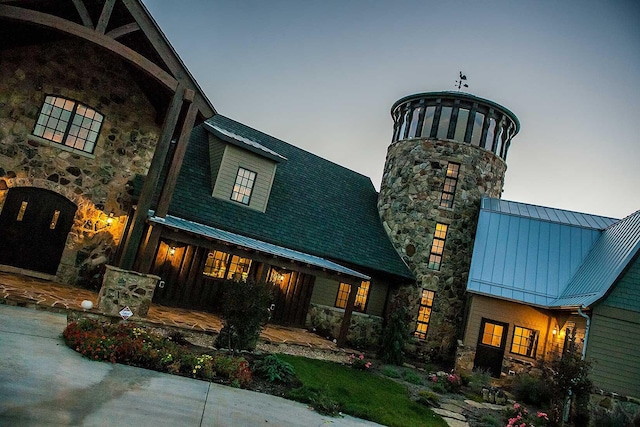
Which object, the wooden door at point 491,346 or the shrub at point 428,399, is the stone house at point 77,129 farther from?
the wooden door at point 491,346

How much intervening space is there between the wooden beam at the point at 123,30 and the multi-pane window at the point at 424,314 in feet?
45.5

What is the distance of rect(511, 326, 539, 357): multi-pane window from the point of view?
48.9 ft

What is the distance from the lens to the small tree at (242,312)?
9148 mm

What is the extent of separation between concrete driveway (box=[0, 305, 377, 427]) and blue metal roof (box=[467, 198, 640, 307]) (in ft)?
33.9

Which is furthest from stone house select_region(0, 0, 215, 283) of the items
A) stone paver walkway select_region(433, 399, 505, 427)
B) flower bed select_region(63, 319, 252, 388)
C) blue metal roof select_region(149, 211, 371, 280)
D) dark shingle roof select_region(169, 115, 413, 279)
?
stone paver walkway select_region(433, 399, 505, 427)

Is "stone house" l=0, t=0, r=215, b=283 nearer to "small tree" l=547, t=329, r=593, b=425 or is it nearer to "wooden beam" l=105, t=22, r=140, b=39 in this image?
"wooden beam" l=105, t=22, r=140, b=39

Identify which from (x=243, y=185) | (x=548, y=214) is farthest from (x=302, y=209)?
(x=548, y=214)

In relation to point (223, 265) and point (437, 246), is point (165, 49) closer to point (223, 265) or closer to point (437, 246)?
point (223, 265)

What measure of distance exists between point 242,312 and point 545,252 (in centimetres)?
1267

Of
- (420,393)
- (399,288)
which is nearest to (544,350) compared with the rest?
(399,288)

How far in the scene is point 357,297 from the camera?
17.1 metres

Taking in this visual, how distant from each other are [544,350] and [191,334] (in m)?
12.2

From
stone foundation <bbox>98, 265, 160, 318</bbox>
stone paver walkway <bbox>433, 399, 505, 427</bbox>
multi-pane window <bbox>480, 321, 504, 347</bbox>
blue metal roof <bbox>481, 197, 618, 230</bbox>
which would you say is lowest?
stone paver walkway <bbox>433, 399, 505, 427</bbox>

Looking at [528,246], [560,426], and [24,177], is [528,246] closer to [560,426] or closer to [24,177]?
[560,426]
